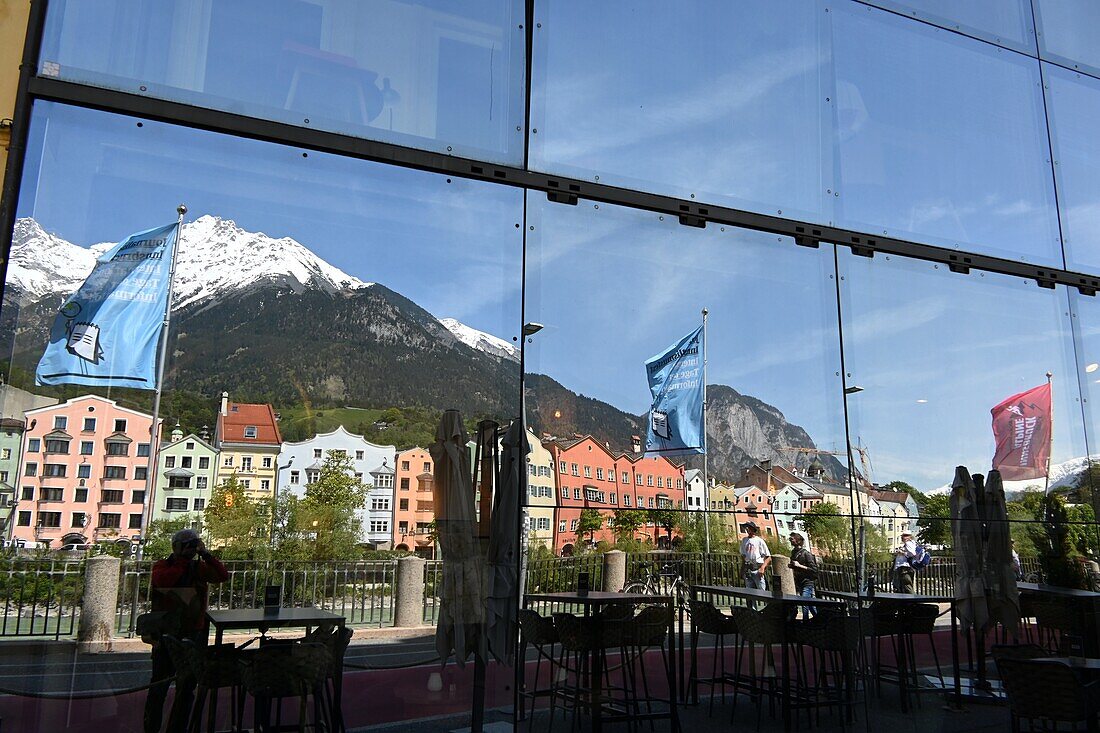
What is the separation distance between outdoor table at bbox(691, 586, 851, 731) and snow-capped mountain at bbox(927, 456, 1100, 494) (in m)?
1.89

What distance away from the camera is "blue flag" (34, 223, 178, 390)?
3902mm

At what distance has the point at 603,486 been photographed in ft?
16.5

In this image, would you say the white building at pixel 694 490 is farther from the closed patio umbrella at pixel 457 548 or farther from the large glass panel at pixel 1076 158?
the large glass panel at pixel 1076 158

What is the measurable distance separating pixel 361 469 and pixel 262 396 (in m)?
0.63

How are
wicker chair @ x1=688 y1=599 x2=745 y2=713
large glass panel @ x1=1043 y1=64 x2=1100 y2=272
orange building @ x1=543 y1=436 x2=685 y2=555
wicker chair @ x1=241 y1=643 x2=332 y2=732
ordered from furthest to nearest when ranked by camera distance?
large glass panel @ x1=1043 y1=64 x2=1100 y2=272 → wicker chair @ x1=688 y1=599 x2=745 y2=713 → orange building @ x1=543 y1=436 x2=685 y2=555 → wicker chair @ x1=241 y1=643 x2=332 y2=732

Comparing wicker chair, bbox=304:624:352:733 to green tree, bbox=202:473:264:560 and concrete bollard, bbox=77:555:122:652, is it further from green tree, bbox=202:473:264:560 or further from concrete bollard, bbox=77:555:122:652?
concrete bollard, bbox=77:555:122:652

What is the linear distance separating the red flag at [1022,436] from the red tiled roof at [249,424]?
526 centimetres

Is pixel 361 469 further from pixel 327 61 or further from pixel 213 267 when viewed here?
pixel 327 61

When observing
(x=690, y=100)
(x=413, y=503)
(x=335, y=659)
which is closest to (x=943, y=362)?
(x=690, y=100)

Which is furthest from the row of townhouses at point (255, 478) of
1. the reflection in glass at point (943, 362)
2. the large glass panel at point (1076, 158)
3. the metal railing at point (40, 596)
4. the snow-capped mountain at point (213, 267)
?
the large glass panel at point (1076, 158)

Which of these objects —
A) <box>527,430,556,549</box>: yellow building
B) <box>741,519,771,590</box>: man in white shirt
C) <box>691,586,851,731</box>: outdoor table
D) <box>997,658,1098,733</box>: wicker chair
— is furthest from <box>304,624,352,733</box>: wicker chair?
<box>997,658,1098,733</box>: wicker chair

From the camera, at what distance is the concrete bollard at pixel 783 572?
5.48 m

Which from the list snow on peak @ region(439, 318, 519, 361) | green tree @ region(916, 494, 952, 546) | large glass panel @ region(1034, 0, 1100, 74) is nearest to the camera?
snow on peak @ region(439, 318, 519, 361)

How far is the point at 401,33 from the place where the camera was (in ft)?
16.2
